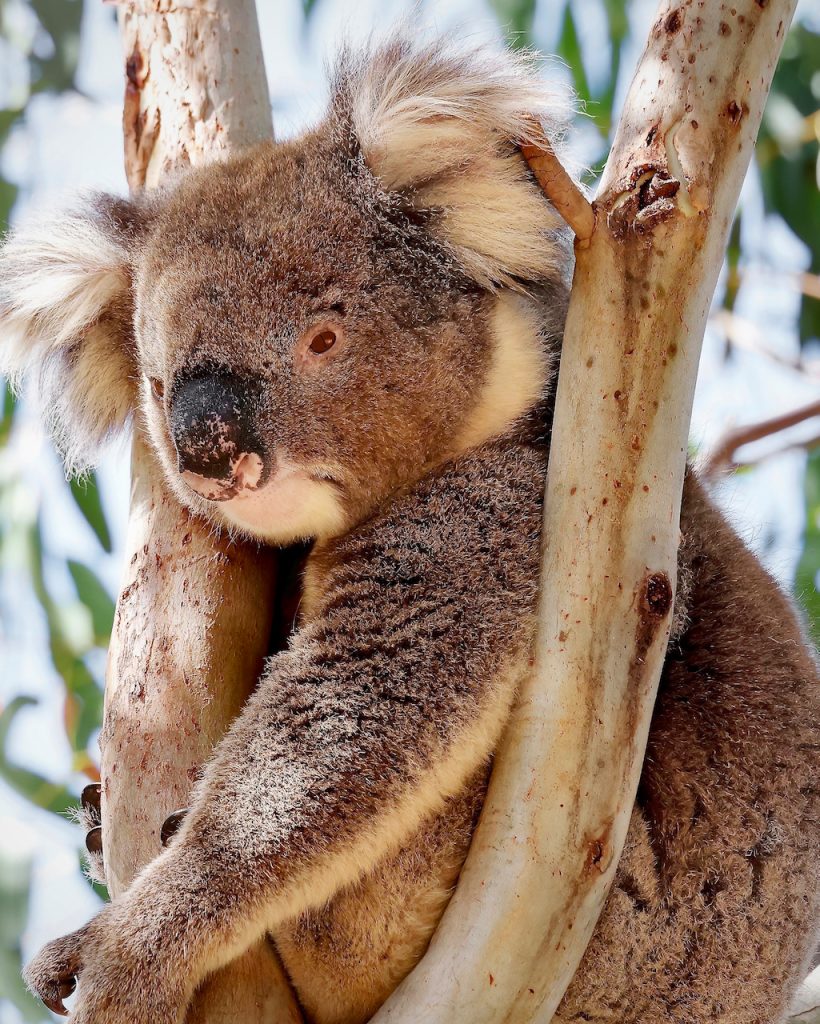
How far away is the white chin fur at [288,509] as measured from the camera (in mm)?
2115

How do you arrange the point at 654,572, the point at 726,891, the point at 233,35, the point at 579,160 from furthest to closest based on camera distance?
the point at 233,35, the point at 579,160, the point at 726,891, the point at 654,572

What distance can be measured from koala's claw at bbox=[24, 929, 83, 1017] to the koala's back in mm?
362

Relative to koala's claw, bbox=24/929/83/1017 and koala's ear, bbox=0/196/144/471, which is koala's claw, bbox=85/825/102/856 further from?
koala's ear, bbox=0/196/144/471

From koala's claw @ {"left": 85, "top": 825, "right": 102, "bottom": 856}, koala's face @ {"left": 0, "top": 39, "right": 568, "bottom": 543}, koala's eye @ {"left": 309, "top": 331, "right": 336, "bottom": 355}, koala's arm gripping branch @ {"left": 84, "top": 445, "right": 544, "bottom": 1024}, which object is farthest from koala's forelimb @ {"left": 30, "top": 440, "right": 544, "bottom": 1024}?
koala's claw @ {"left": 85, "top": 825, "right": 102, "bottom": 856}

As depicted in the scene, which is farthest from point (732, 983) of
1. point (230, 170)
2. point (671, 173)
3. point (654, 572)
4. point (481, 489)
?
point (230, 170)

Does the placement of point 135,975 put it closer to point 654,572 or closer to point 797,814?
point 654,572

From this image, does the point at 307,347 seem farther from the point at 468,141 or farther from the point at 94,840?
the point at 94,840

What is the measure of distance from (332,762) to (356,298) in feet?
2.71

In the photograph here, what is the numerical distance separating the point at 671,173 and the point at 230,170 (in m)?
0.92

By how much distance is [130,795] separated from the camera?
2.10 m

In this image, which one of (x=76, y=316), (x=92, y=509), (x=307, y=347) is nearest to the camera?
(x=307, y=347)

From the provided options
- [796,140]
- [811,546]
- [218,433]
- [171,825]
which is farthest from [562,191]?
[796,140]

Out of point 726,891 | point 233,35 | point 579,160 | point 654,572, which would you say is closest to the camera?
point 654,572

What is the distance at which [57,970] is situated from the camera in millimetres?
1926
